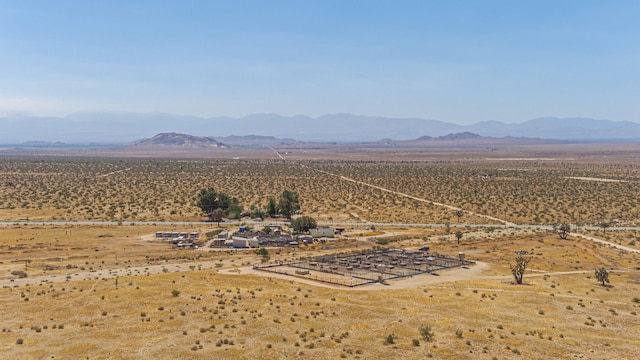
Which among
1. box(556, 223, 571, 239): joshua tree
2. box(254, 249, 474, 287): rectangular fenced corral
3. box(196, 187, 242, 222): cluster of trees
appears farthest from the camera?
box(196, 187, 242, 222): cluster of trees

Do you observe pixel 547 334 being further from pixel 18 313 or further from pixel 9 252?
pixel 9 252

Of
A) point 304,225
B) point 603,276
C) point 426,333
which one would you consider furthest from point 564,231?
point 426,333

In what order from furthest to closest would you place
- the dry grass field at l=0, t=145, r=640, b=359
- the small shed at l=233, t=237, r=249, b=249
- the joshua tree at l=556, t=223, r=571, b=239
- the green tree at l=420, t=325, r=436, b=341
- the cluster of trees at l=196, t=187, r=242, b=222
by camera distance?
1. the cluster of trees at l=196, t=187, r=242, b=222
2. the joshua tree at l=556, t=223, r=571, b=239
3. the small shed at l=233, t=237, r=249, b=249
4. the green tree at l=420, t=325, r=436, b=341
5. the dry grass field at l=0, t=145, r=640, b=359

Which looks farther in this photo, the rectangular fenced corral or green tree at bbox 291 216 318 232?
green tree at bbox 291 216 318 232

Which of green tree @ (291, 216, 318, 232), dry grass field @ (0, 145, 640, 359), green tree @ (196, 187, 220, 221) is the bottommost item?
dry grass field @ (0, 145, 640, 359)

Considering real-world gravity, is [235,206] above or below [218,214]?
above

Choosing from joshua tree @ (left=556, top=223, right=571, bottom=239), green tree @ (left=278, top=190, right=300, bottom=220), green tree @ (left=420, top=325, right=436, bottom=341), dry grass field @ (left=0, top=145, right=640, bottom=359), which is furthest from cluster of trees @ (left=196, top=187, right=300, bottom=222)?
green tree @ (left=420, top=325, right=436, bottom=341)

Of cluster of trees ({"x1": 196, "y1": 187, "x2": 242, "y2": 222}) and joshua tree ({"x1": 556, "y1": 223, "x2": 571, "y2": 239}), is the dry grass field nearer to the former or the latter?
→ joshua tree ({"x1": 556, "y1": 223, "x2": 571, "y2": 239})

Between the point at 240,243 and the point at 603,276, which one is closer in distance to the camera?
the point at 603,276

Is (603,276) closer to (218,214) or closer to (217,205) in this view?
(218,214)
